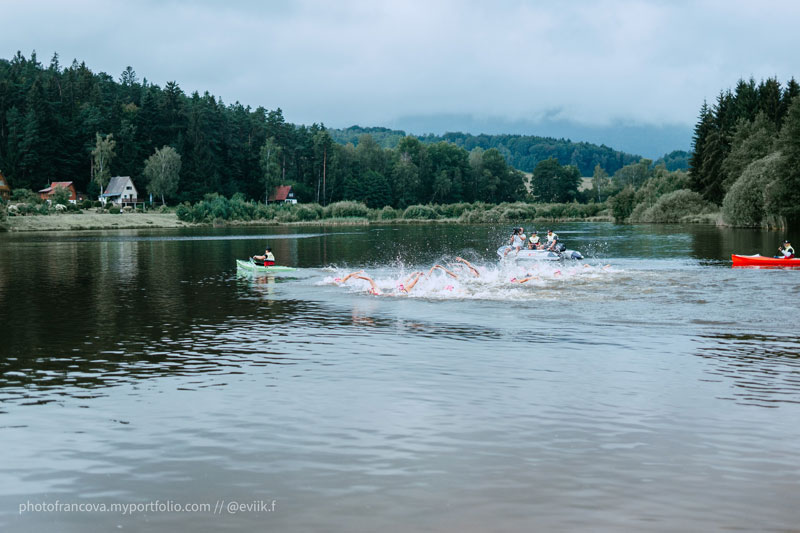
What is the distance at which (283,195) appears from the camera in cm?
18475

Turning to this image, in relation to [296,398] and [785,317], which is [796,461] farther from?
[785,317]

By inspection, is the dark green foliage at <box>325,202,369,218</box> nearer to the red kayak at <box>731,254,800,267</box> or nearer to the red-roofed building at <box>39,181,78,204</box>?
the red-roofed building at <box>39,181,78,204</box>

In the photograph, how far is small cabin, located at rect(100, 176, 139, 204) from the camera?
6043 inches

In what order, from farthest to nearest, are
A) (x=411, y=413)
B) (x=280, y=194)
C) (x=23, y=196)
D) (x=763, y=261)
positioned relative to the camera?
(x=280, y=194) < (x=23, y=196) < (x=763, y=261) < (x=411, y=413)

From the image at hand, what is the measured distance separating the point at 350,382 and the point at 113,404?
16.1ft

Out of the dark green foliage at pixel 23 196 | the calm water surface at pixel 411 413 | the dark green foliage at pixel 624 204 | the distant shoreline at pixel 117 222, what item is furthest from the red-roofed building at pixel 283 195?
the calm water surface at pixel 411 413

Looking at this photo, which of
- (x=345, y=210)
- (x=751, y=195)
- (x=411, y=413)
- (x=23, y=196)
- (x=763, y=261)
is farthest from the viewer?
(x=345, y=210)

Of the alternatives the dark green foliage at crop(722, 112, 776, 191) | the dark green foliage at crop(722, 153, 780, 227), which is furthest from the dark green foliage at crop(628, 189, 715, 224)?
the dark green foliage at crop(722, 153, 780, 227)

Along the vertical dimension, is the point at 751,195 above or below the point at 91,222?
above

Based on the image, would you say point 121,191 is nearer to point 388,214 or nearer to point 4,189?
point 4,189

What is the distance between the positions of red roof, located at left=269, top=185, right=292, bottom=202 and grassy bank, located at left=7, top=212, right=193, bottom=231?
44.1m

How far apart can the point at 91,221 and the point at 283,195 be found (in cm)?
6664

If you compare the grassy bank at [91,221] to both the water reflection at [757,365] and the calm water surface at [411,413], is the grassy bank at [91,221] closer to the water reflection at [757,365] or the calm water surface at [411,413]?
the calm water surface at [411,413]

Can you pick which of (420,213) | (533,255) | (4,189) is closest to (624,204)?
(420,213)
